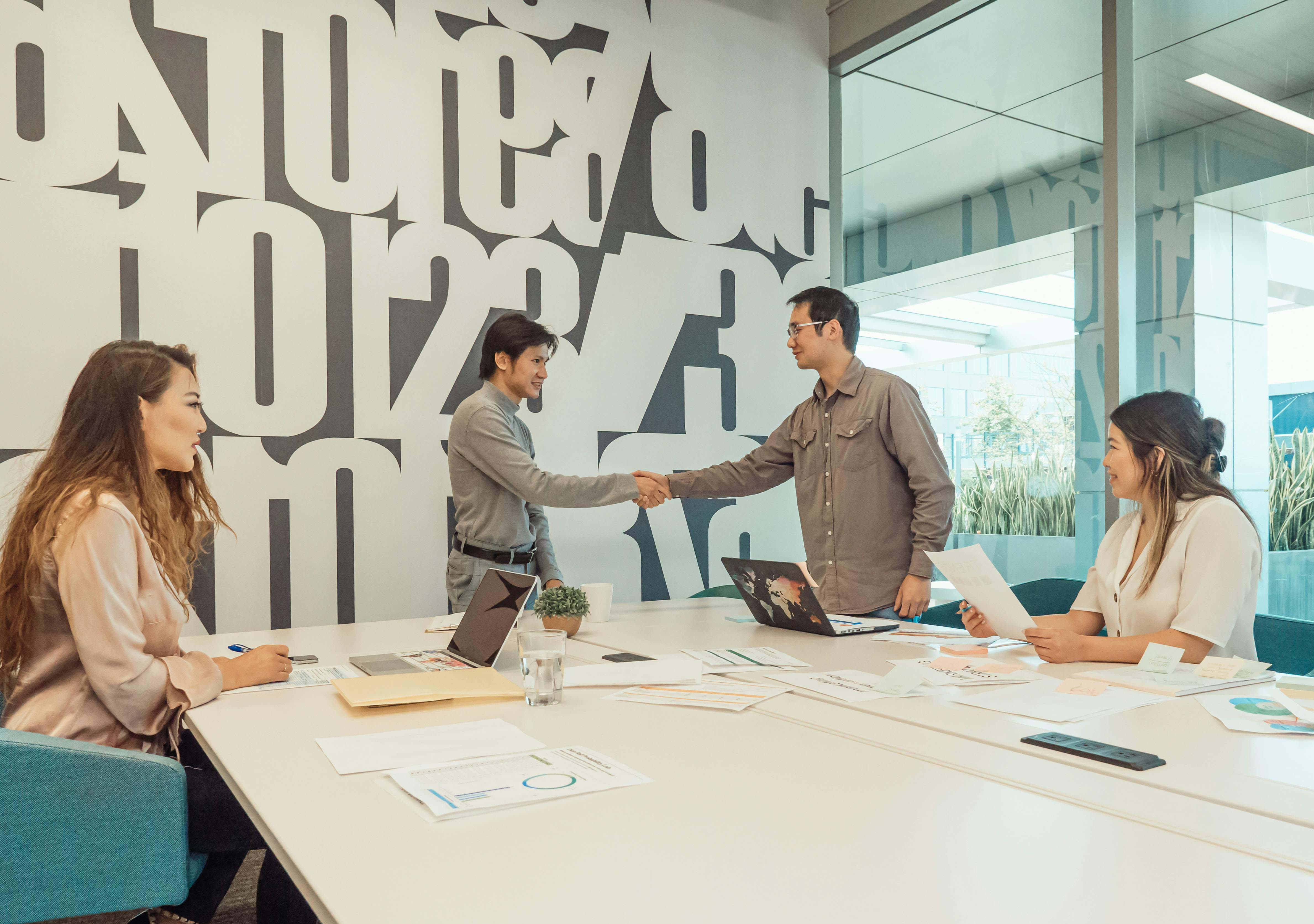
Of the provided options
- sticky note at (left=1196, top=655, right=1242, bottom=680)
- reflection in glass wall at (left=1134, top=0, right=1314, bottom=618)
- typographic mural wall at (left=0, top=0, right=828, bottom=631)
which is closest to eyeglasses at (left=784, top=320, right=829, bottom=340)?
typographic mural wall at (left=0, top=0, right=828, bottom=631)

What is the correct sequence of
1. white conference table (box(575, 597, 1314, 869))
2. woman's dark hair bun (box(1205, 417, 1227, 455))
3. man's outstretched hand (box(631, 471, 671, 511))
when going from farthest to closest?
man's outstretched hand (box(631, 471, 671, 511)), woman's dark hair bun (box(1205, 417, 1227, 455)), white conference table (box(575, 597, 1314, 869))

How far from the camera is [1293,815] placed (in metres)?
1.00

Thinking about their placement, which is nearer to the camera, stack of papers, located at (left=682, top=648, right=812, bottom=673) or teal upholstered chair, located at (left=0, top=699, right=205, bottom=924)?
teal upholstered chair, located at (left=0, top=699, right=205, bottom=924)

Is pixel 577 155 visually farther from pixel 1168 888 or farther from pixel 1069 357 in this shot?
pixel 1168 888

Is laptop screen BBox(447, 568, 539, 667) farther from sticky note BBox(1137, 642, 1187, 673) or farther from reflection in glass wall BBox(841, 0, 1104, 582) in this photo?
reflection in glass wall BBox(841, 0, 1104, 582)

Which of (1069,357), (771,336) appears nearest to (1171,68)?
(1069,357)

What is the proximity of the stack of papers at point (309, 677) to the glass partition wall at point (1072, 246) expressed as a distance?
2.69m

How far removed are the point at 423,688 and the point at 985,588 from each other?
3.77ft

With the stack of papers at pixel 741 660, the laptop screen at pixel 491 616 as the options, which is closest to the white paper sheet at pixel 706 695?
the stack of papers at pixel 741 660

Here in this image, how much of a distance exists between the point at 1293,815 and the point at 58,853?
1.54 meters

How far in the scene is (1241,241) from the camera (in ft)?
9.84

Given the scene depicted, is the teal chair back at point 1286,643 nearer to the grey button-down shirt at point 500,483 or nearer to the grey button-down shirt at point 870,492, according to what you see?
the grey button-down shirt at point 870,492

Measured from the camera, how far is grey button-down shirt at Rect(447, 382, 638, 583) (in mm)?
3025

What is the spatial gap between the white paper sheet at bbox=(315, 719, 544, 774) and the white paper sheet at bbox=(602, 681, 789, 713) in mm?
274
